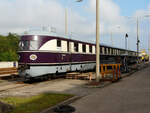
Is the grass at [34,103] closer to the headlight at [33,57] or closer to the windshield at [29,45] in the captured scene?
the headlight at [33,57]

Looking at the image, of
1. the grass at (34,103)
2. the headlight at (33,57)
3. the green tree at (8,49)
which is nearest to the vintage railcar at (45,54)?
the headlight at (33,57)

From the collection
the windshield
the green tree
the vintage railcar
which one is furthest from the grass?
the green tree

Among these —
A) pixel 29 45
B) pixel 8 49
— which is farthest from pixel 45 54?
pixel 8 49

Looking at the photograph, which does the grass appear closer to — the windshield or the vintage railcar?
the vintage railcar

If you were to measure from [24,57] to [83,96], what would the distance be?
6.25 meters

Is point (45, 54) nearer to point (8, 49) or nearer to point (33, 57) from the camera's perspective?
point (33, 57)

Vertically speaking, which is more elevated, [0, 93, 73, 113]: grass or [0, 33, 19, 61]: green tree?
[0, 33, 19, 61]: green tree

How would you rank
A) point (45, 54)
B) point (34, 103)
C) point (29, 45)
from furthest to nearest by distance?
point (45, 54), point (29, 45), point (34, 103)

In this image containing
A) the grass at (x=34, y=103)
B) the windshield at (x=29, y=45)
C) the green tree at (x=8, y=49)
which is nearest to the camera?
the grass at (x=34, y=103)

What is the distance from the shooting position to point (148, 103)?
838cm

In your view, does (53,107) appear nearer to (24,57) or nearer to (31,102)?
(31,102)

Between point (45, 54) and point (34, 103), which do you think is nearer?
point (34, 103)

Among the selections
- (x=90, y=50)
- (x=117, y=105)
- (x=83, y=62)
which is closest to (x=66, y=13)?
(x=90, y=50)

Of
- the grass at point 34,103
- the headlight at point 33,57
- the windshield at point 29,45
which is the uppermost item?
the windshield at point 29,45
